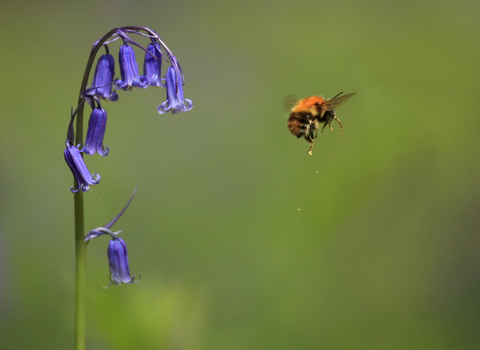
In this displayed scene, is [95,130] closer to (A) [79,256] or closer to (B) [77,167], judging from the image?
(B) [77,167]

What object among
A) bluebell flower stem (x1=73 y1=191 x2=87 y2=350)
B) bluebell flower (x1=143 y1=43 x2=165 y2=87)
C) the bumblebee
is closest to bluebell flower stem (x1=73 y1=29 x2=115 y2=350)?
bluebell flower stem (x1=73 y1=191 x2=87 y2=350)

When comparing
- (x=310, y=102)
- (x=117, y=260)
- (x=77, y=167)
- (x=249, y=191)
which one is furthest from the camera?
→ (x=249, y=191)

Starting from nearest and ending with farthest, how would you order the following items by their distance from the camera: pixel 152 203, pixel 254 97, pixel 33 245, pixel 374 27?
1. pixel 33 245
2. pixel 152 203
3. pixel 254 97
4. pixel 374 27

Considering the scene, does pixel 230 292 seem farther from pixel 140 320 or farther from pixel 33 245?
pixel 33 245

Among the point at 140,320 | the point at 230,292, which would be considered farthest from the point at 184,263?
the point at 140,320

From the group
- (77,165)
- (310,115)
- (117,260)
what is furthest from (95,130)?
(310,115)

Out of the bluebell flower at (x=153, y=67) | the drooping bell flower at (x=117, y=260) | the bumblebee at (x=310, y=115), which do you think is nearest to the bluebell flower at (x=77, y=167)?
the drooping bell flower at (x=117, y=260)
